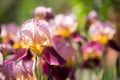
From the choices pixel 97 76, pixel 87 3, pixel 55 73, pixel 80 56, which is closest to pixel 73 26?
pixel 80 56

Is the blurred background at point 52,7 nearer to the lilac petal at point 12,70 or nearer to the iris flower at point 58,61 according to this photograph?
the iris flower at point 58,61

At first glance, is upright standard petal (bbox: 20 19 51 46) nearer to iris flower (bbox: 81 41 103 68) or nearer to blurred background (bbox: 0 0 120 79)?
iris flower (bbox: 81 41 103 68)

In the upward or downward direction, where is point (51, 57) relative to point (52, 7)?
downward

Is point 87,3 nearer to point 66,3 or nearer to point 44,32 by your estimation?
point 66,3

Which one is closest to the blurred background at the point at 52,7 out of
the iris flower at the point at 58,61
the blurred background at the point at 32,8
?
the blurred background at the point at 32,8

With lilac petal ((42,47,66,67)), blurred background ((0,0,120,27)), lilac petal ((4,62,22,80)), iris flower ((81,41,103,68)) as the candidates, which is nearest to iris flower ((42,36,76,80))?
lilac petal ((42,47,66,67))

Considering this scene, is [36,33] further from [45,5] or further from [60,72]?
[45,5]

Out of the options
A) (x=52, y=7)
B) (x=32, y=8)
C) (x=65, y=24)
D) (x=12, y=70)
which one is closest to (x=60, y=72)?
(x=12, y=70)

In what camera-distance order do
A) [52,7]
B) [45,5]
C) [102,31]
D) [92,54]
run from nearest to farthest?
[92,54] < [102,31] < [45,5] < [52,7]
